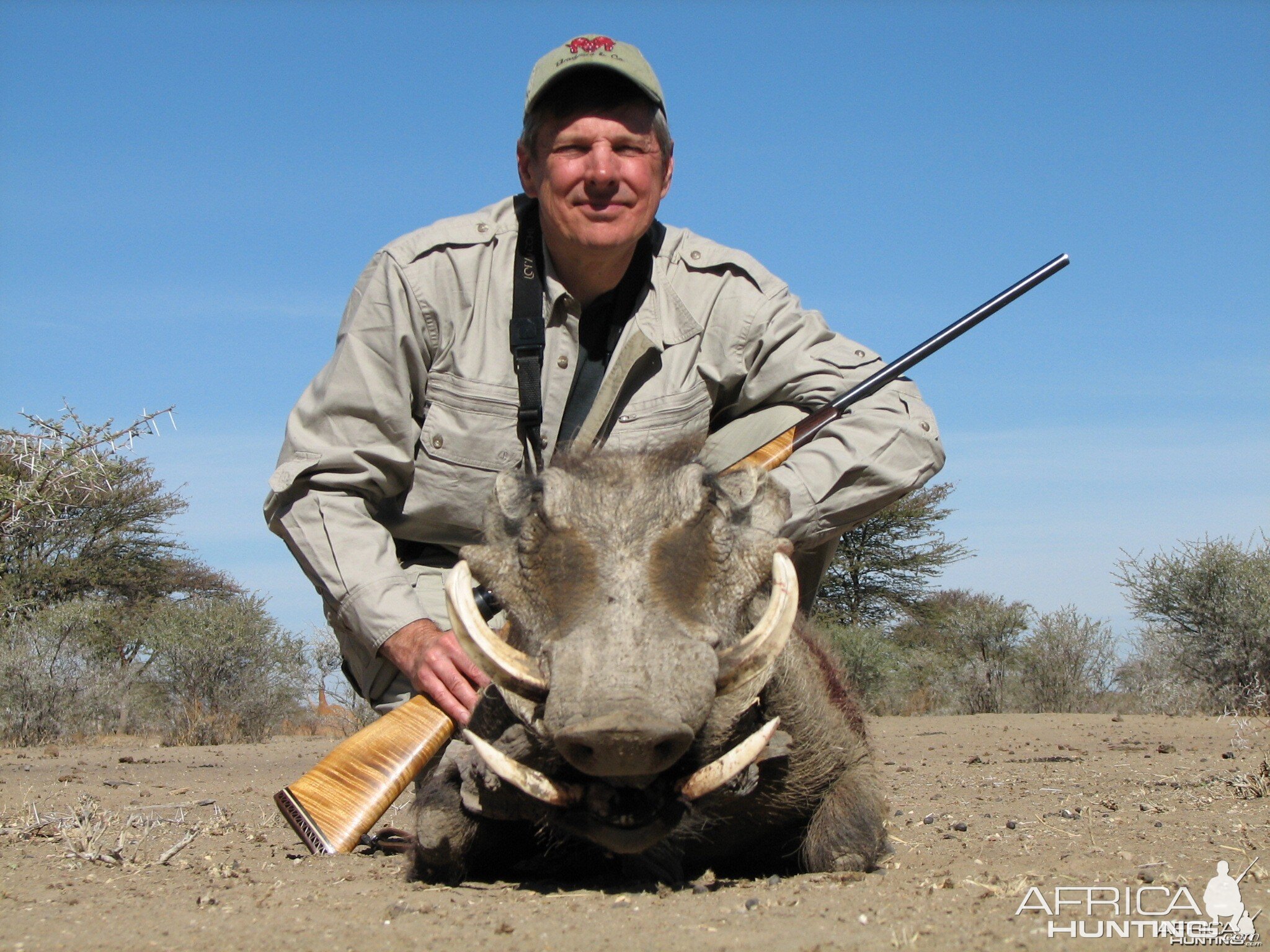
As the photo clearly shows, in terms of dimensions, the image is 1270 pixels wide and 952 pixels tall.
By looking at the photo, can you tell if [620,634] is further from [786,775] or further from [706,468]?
[786,775]

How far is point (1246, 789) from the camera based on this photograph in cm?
443

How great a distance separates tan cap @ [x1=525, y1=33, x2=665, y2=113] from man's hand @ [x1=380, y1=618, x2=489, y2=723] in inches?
77.5

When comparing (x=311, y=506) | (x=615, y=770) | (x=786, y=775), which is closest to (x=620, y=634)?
(x=615, y=770)

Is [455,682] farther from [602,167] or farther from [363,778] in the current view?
[602,167]

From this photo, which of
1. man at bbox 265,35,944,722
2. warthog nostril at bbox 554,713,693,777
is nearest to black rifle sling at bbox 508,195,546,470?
man at bbox 265,35,944,722

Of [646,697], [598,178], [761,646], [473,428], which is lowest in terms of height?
[646,697]

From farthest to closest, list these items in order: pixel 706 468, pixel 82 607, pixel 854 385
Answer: pixel 82 607 → pixel 854 385 → pixel 706 468

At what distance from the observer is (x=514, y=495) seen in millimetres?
2918

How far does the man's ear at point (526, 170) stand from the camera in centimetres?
451

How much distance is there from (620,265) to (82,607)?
13608 mm

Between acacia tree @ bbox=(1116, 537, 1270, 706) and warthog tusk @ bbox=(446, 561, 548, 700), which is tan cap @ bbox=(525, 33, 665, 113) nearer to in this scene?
warthog tusk @ bbox=(446, 561, 548, 700)

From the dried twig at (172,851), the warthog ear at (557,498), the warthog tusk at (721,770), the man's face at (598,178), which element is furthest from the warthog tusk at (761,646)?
the man's face at (598,178)

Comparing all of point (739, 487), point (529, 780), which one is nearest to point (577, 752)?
point (529, 780)

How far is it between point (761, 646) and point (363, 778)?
1.44m
